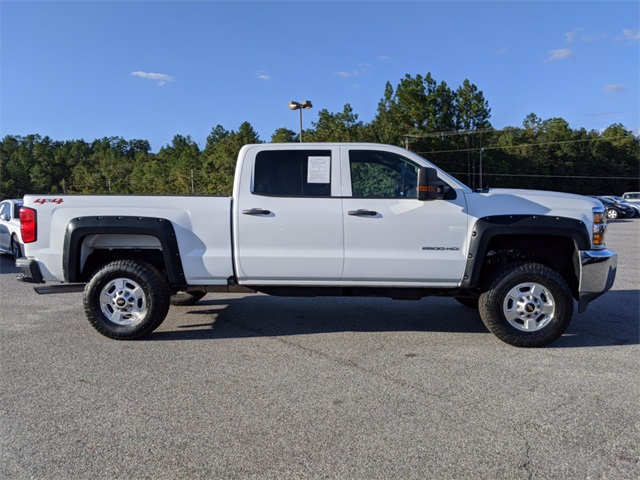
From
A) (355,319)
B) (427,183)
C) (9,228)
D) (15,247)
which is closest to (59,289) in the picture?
(355,319)

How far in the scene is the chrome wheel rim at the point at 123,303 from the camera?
5523 mm

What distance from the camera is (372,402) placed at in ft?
12.7

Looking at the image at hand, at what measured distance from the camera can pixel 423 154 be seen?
183 ft

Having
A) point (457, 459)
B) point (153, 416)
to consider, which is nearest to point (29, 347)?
point (153, 416)

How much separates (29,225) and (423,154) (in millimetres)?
53200

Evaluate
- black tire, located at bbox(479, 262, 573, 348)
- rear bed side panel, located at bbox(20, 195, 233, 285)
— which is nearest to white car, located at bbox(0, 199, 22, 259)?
rear bed side panel, located at bbox(20, 195, 233, 285)

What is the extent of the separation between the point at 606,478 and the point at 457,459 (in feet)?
2.65

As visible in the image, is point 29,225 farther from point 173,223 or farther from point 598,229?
Result: point 598,229

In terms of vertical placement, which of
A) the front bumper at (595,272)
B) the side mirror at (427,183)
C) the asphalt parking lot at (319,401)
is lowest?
the asphalt parking lot at (319,401)

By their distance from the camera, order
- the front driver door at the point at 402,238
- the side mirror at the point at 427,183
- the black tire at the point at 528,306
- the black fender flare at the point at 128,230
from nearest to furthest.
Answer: the side mirror at the point at 427,183, the black tire at the point at 528,306, the front driver door at the point at 402,238, the black fender flare at the point at 128,230

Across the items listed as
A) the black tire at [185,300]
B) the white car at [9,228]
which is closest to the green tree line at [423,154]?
the white car at [9,228]

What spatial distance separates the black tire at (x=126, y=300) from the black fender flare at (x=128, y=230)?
263 mm

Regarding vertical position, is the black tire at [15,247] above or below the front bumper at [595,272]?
below

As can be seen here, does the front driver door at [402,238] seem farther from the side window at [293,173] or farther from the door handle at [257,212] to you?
the door handle at [257,212]
